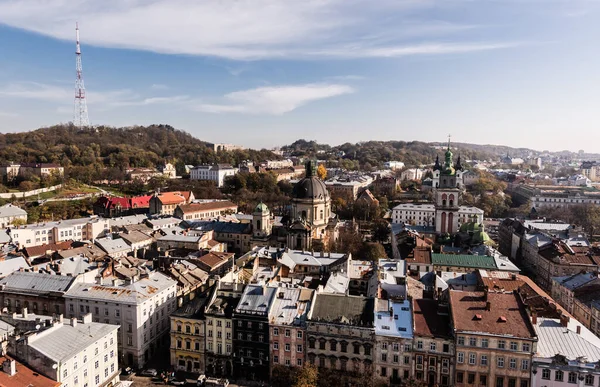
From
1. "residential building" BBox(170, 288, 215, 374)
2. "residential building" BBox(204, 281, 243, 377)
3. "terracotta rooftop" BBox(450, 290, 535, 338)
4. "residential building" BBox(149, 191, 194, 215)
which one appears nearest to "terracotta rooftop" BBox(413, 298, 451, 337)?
"terracotta rooftop" BBox(450, 290, 535, 338)

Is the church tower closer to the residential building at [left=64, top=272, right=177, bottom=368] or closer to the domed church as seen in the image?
the domed church

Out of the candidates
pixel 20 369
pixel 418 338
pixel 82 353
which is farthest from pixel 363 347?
pixel 20 369

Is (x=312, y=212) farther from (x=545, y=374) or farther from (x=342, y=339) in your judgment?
(x=545, y=374)

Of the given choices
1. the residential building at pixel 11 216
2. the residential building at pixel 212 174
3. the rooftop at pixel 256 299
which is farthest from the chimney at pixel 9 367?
the residential building at pixel 212 174

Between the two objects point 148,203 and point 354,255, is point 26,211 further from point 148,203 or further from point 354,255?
point 354,255

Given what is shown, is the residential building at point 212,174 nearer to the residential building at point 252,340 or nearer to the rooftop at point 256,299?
the rooftop at point 256,299

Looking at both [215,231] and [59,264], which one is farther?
[215,231]
